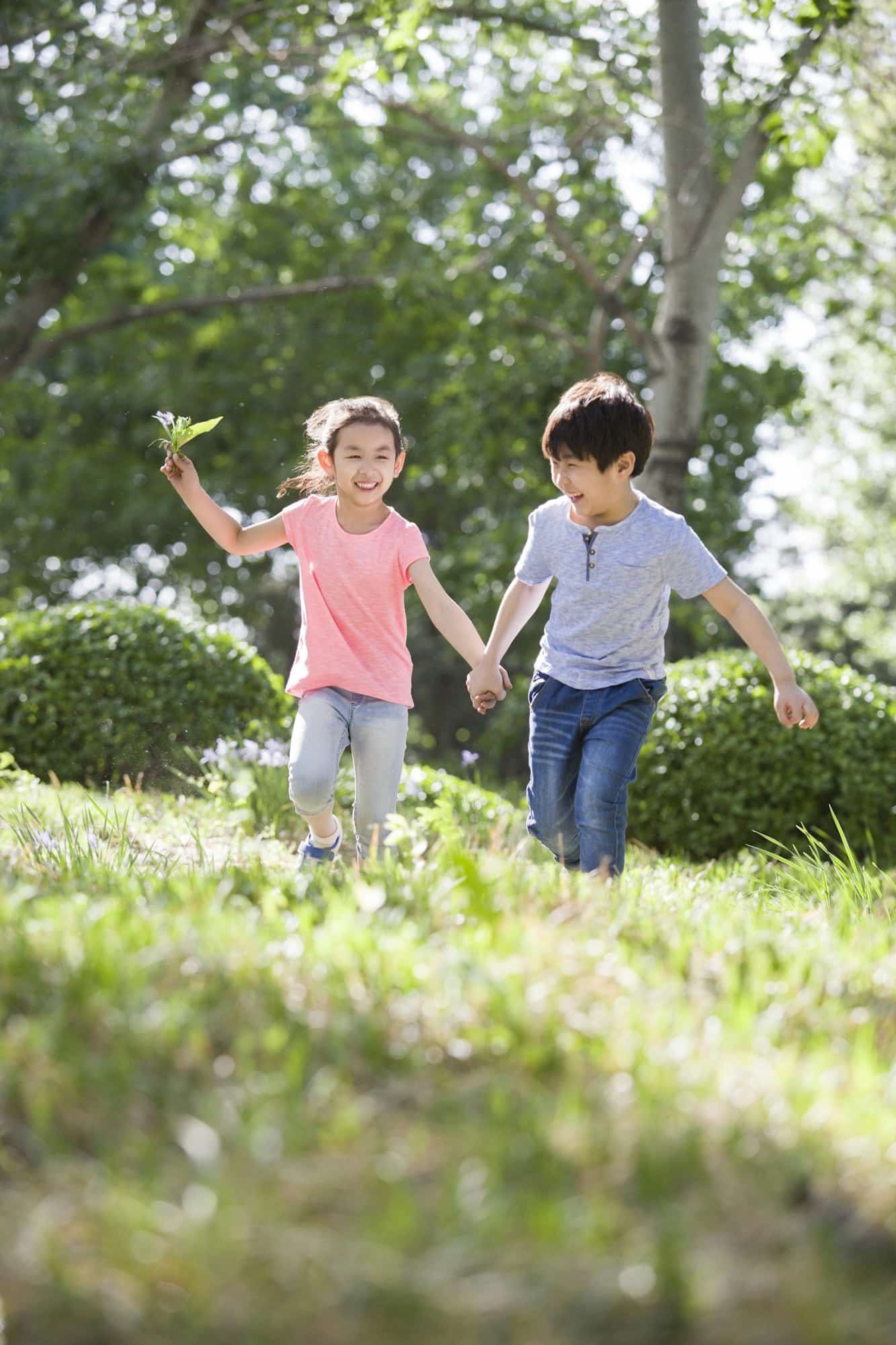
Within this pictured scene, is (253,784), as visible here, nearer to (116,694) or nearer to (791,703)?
(116,694)

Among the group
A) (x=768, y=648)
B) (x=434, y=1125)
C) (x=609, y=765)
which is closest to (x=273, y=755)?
(x=609, y=765)

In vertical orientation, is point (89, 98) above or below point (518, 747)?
→ above

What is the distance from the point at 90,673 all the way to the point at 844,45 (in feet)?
20.3

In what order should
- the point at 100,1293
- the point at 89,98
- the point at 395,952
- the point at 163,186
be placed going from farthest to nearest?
1. the point at 163,186
2. the point at 89,98
3. the point at 395,952
4. the point at 100,1293

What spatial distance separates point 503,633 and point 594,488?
58cm

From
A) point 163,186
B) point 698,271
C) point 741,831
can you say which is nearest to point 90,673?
point 741,831

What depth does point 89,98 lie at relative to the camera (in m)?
12.3

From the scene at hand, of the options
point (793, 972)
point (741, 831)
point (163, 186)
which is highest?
point (163, 186)

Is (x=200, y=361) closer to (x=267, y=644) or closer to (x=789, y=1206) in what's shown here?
(x=267, y=644)

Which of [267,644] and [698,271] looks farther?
[267,644]

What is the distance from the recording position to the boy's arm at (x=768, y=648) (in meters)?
4.09

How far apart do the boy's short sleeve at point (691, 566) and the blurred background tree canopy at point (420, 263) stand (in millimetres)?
3659

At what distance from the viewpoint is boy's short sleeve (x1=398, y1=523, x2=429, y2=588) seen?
4.49 metres

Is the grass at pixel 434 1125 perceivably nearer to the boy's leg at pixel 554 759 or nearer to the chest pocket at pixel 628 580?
the boy's leg at pixel 554 759
